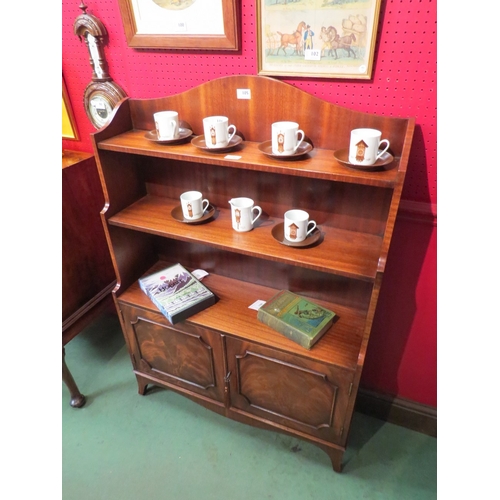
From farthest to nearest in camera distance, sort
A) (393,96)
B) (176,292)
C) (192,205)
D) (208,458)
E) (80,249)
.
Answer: (80,249), (208,458), (176,292), (192,205), (393,96)

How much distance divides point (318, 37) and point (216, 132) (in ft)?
1.35

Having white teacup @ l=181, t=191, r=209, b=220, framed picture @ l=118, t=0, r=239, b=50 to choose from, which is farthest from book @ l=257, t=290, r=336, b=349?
framed picture @ l=118, t=0, r=239, b=50

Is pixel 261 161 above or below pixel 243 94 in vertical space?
below

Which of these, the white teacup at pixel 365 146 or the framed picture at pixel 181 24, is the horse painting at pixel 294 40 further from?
the white teacup at pixel 365 146

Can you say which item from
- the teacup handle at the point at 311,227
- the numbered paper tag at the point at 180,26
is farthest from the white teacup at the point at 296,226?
the numbered paper tag at the point at 180,26

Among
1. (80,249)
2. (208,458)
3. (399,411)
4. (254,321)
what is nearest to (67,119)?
(80,249)

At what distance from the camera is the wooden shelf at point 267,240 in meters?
1.13

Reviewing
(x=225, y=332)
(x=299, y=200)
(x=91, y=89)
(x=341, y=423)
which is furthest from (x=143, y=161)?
(x=341, y=423)

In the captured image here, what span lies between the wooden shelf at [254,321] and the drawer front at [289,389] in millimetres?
34

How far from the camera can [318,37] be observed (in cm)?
108

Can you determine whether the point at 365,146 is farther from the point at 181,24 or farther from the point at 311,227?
the point at 181,24

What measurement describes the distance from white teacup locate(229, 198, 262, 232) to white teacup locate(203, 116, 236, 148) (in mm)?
204

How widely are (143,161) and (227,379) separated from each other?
97 cm

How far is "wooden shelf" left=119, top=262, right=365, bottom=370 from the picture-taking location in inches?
49.7
